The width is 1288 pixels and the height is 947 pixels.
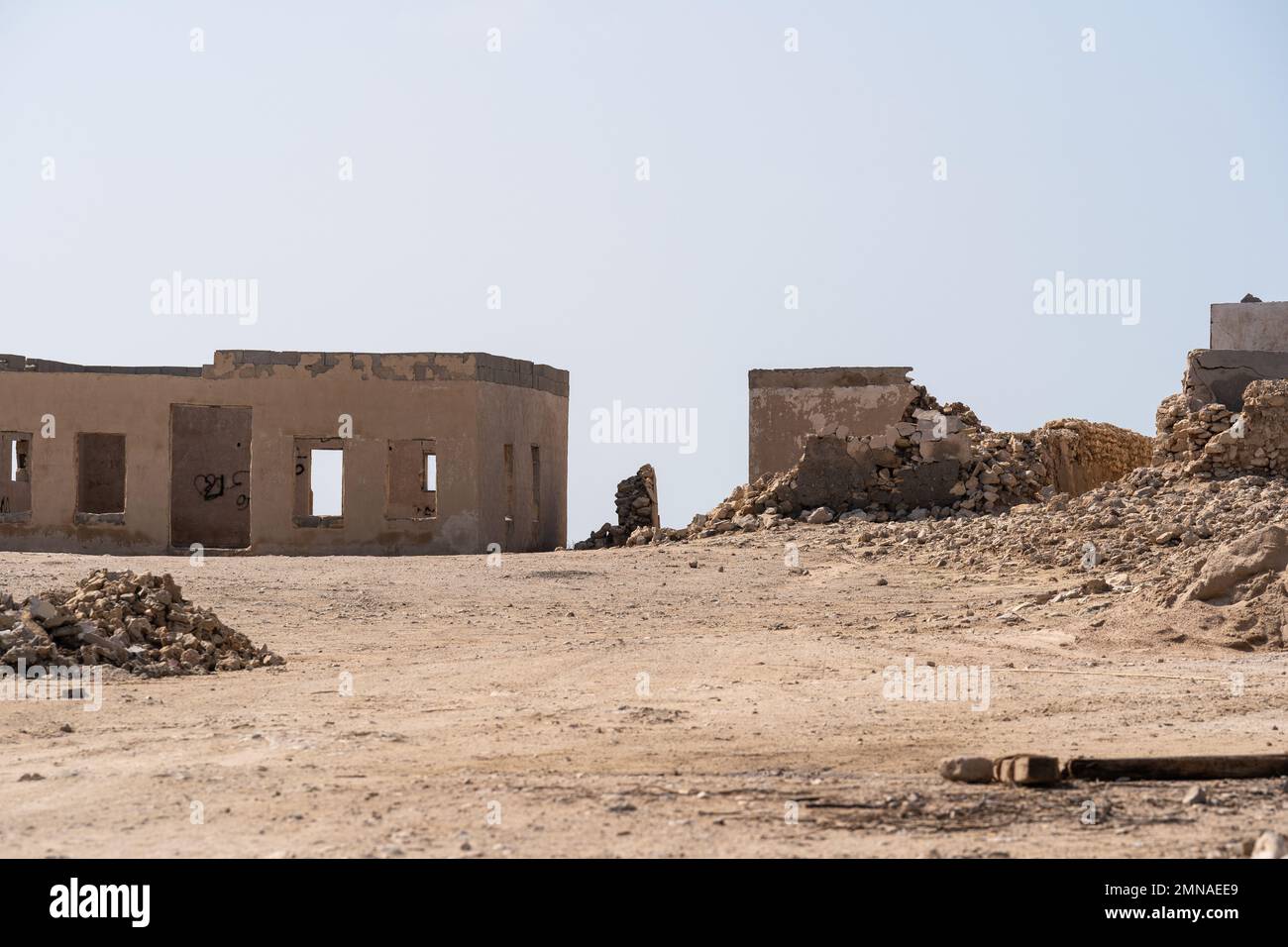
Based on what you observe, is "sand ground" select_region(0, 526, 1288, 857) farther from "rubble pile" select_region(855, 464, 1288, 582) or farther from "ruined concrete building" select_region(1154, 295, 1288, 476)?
"ruined concrete building" select_region(1154, 295, 1288, 476)

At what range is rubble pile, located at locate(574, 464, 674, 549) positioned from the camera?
74.5 ft

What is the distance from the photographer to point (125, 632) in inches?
392

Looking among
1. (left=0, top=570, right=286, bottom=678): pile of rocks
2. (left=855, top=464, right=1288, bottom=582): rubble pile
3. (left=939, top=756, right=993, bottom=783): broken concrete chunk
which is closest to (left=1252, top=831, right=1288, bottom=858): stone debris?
(left=939, top=756, right=993, bottom=783): broken concrete chunk

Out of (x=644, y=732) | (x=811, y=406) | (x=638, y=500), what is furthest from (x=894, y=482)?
(x=644, y=732)

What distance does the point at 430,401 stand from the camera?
826 inches

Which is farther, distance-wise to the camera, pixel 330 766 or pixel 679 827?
pixel 330 766

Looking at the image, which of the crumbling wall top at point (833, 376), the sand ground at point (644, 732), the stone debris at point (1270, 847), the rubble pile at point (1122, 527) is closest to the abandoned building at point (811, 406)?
the crumbling wall top at point (833, 376)

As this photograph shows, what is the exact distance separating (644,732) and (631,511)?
16771 mm

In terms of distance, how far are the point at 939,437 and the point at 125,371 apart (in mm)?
13902

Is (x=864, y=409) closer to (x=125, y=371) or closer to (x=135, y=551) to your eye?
(x=135, y=551)

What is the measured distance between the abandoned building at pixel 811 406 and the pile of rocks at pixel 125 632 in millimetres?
11783

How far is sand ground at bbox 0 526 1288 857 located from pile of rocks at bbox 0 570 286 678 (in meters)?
0.41
